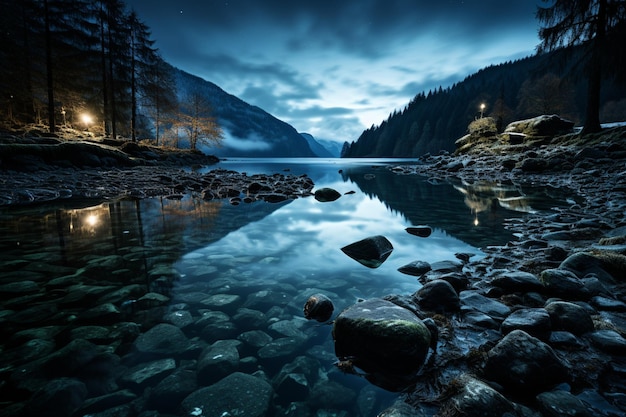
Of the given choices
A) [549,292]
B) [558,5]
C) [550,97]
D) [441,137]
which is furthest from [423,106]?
[549,292]

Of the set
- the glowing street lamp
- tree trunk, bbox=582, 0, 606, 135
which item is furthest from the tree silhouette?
the glowing street lamp

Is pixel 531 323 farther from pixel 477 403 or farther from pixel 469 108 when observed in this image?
pixel 469 108

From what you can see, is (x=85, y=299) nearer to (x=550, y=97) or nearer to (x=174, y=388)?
(x=174, y=388)

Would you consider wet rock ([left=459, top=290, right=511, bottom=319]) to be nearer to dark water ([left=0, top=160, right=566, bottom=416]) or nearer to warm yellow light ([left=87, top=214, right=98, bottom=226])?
dark water ([left=0, top=160, right=566, bottom=416])

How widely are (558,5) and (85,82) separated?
1545 inches

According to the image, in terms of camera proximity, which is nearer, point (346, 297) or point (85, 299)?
point (85, 299)

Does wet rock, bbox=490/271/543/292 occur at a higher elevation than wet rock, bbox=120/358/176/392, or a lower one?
higher

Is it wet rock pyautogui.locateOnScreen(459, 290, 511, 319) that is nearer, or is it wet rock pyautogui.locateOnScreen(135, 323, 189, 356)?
wet rock pyautogui.locateOnScreen(135, 323, 189, 356)

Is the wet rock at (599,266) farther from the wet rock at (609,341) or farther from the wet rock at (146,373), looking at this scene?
the wet rock at (146,373)

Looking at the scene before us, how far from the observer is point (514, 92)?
10225 cm

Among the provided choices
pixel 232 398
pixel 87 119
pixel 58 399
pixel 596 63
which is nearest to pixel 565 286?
pixel 232 398

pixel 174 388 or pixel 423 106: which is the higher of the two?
pixel 423 106

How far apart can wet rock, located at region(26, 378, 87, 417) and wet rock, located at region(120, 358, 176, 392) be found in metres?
0.26

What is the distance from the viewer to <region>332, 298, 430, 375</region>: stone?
2.21 m
